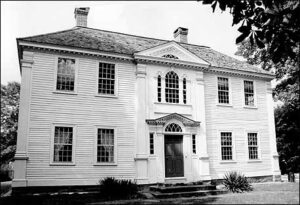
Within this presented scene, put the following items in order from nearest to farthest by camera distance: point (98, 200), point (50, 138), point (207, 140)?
point (98, 200) → point (50, 138) → point (207, 140)

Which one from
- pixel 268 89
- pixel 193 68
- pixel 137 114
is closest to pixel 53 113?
pixel 137 114

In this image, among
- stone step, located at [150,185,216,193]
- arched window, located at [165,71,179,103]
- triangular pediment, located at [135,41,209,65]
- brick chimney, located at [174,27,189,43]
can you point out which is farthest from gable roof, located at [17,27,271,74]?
stone step, located at [150,185,216,193]

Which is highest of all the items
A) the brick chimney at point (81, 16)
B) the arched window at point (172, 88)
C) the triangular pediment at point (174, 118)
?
the brick chimney at point (81, 16)

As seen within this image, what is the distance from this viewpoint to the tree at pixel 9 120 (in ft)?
121

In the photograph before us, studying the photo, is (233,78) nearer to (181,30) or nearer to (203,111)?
(203,111)

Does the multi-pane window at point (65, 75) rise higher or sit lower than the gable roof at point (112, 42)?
lower

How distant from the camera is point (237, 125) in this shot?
19969 mm

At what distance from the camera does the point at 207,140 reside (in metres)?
18.8

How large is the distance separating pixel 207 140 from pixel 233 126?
2.25 m

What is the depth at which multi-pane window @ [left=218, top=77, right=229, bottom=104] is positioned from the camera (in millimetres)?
19969

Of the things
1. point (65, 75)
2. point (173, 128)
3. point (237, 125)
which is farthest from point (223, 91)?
point (65, 75)

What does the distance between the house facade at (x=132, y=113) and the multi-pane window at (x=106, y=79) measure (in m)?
0.06

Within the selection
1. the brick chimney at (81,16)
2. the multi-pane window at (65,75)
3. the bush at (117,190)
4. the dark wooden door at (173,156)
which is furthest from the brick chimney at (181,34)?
the bush at (117,190)

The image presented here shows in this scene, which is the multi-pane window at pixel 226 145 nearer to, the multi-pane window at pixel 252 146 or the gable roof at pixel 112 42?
the multi-pane window at pixel 252 146
